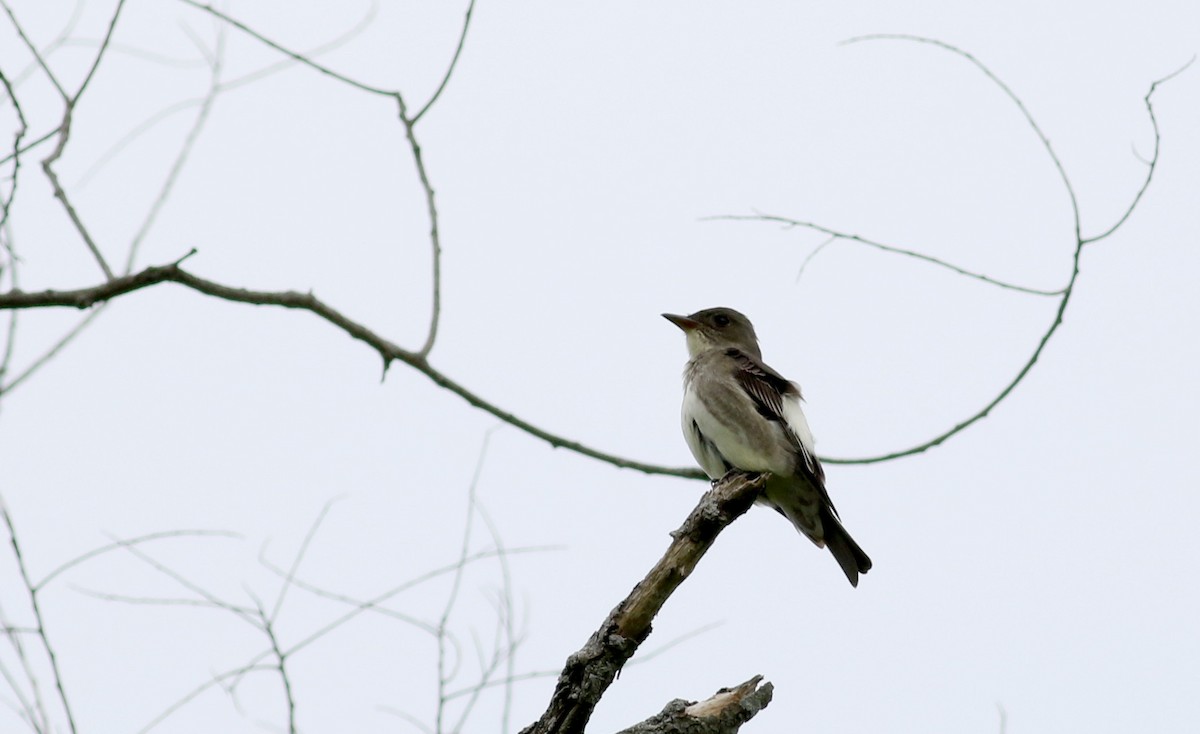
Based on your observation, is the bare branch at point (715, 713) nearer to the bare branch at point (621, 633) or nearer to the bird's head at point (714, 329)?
the bare branch at point (621, 633)

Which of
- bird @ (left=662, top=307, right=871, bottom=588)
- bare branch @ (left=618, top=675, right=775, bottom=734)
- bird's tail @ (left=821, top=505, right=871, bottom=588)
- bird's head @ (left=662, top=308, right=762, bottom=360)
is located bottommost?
bare branch @ (left=618, top=675, right=775, bottom=734)

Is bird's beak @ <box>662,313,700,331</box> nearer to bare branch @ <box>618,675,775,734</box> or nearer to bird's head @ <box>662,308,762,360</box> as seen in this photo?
bird's head @ <box>662,308,762,360</box>

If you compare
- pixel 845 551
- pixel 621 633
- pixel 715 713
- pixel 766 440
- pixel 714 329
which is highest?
pixel 714 329

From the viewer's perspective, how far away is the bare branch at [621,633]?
12.8 feet

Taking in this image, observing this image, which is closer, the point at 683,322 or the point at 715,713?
the point at 715,713

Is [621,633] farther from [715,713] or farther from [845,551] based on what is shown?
[845,551]

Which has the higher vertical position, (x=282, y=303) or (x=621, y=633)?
(x=282, y=303)

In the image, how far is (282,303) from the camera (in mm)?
5801

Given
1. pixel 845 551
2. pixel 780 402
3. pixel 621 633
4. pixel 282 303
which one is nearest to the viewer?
pixel 621 633

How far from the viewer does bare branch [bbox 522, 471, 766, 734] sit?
389 cm

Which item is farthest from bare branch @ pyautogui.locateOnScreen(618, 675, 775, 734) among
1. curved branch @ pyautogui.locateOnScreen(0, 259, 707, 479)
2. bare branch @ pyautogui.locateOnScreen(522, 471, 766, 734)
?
curved branch @ pyautogui.locateOnScreen(0, 259, 707, 479)

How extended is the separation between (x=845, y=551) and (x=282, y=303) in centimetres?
338

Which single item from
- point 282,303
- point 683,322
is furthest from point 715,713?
point 683,322

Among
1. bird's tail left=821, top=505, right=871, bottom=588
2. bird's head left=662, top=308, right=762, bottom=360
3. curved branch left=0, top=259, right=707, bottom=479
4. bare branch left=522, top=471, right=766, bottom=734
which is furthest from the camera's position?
bird's head left=662, top=308, right=762, bottom=360
